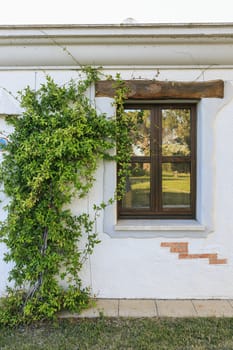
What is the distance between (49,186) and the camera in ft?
8.66

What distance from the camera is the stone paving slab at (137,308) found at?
260 centimetres

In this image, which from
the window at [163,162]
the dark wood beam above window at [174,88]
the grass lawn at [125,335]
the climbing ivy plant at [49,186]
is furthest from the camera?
the window at [163,162]

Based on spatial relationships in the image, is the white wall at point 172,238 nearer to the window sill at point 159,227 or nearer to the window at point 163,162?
the window sill at point 159,227

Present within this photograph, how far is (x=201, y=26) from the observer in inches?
103

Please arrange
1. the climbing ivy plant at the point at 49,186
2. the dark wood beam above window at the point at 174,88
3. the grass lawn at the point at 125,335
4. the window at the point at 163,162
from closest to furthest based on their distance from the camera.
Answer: the grass lawn at the point at 125,335, the climbing ivy plant at the point at 49,186, the dark wood beam above window at the point at 174,88, the window at the point at 163,162

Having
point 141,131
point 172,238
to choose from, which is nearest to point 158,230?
point 172,238

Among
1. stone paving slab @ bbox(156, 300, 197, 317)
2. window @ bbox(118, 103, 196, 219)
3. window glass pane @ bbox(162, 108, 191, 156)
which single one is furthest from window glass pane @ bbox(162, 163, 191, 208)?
stone paving slab @ bbox(156, 300, 197, 317)

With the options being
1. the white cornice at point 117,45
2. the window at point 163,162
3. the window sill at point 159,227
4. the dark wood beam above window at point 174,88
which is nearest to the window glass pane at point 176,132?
the window at point 163,162

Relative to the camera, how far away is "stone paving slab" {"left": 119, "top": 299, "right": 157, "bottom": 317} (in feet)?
8.54

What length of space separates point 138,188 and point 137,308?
1263mm

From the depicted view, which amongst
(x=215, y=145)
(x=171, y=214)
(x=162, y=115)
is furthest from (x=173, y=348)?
(x=162, y=115)

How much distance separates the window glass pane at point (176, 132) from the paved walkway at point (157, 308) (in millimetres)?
1617

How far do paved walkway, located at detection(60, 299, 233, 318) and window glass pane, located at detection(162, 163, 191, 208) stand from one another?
3.40 feet

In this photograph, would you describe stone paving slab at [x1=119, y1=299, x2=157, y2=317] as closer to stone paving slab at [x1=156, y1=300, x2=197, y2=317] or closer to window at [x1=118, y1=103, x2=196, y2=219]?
stone paving slab at [x1=156, y1=300, x2=197, y2=317]
